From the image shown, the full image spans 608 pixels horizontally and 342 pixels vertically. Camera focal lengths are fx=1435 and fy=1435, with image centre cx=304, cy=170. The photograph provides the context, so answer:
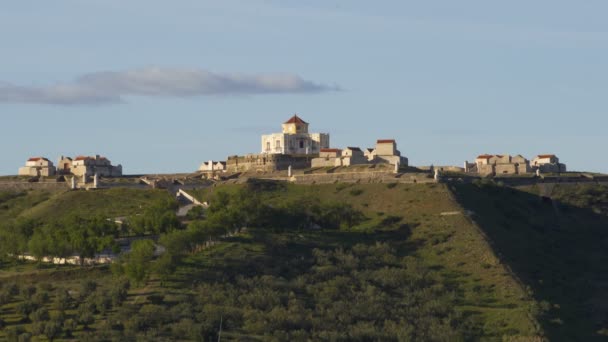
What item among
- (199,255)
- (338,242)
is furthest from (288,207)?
(199,255)

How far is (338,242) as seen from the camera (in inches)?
5103

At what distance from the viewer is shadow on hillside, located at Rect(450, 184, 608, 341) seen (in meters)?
116

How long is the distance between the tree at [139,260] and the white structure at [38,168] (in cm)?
7450

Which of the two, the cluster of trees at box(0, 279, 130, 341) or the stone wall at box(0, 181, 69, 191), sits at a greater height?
the stone wall at box(0, 181, 69, 191)

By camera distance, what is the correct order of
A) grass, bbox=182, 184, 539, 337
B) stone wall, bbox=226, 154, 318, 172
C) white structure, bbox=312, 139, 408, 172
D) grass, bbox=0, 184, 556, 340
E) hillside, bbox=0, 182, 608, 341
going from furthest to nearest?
stone wall, bbox=226, 154, 318, 172 < white structure, bbox=312, 139, 408, 172 < grass, bbox=182, 184, 539, 337 < grass, bbox=0, 184, 556, 340 < hillside, bbox=0, 182, 608, 341

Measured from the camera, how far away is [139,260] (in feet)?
361

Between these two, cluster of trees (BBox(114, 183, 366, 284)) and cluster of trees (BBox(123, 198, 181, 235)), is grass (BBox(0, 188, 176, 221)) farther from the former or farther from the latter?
cluster of trees (BBox(123, 198, 181, 235))

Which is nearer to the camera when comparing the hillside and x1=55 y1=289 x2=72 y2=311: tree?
x1=55 y1=289 x2=72 y2=311: tree

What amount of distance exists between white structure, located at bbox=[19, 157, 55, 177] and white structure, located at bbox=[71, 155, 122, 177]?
2.63 m

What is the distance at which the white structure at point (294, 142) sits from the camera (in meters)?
193

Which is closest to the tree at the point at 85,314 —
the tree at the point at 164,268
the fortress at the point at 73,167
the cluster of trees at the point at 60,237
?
the tree at the point at 164,268

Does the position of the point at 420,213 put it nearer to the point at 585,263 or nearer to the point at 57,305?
the point at 585,263

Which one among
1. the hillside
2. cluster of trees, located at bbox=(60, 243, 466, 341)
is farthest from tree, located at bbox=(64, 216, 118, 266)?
cluster of trees, located at bbox=(60, 243, 466, 341)

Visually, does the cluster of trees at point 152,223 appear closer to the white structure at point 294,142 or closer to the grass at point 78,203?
the grass at point 78,203
